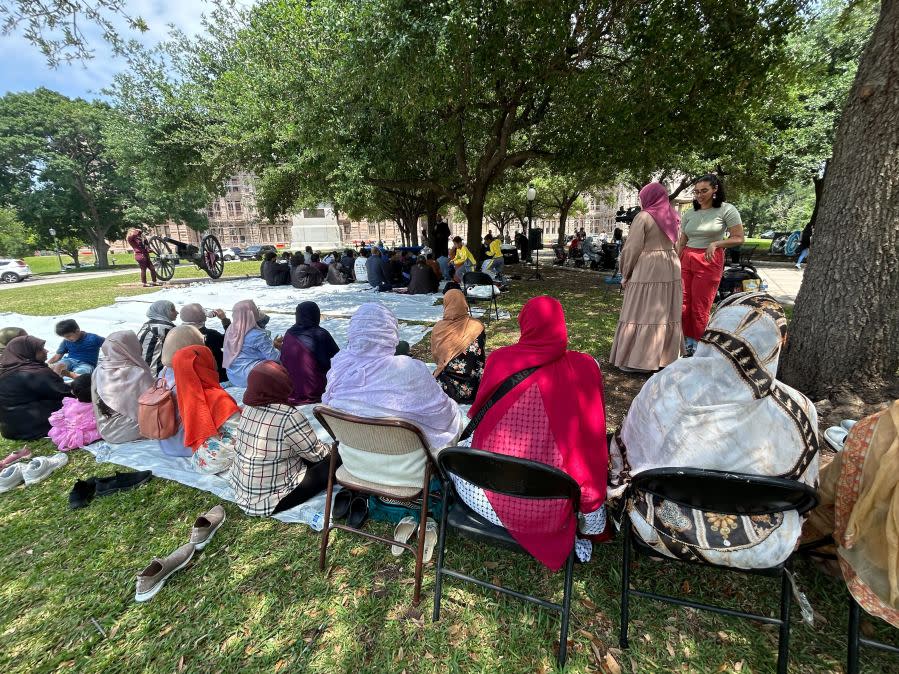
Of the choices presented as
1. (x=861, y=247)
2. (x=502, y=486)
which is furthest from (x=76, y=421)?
(x=861, y=247)

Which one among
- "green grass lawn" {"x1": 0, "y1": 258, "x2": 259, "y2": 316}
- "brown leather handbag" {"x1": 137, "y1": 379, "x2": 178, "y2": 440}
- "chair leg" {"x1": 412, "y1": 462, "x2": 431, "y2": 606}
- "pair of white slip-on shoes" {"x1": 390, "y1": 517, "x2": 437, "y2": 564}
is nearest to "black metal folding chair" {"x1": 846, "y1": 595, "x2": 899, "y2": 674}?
"chair leg" {"x1": 412, "y1": 462, "x2": 431, "y2": 606}

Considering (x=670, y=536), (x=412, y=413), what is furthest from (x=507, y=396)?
(x=670, y=536)

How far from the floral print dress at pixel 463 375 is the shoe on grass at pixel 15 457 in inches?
153

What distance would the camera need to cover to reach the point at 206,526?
2412 millimetres

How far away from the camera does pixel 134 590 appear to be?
2141mm

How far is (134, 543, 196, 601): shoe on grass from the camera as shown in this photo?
207 cm

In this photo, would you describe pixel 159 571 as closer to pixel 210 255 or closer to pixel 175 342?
pixel 175 342

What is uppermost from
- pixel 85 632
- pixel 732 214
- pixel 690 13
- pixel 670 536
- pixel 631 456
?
pixel 690 13

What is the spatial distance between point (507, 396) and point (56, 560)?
9.93ft

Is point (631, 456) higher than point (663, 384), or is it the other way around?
point (663, 384)

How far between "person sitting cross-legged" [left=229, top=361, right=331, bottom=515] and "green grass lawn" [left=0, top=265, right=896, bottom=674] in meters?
0.20

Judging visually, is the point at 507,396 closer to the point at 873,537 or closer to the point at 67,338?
the point at 873,537

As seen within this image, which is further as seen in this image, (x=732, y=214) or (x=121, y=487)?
(x=732, y=214)

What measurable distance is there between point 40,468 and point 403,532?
10.7 feet
